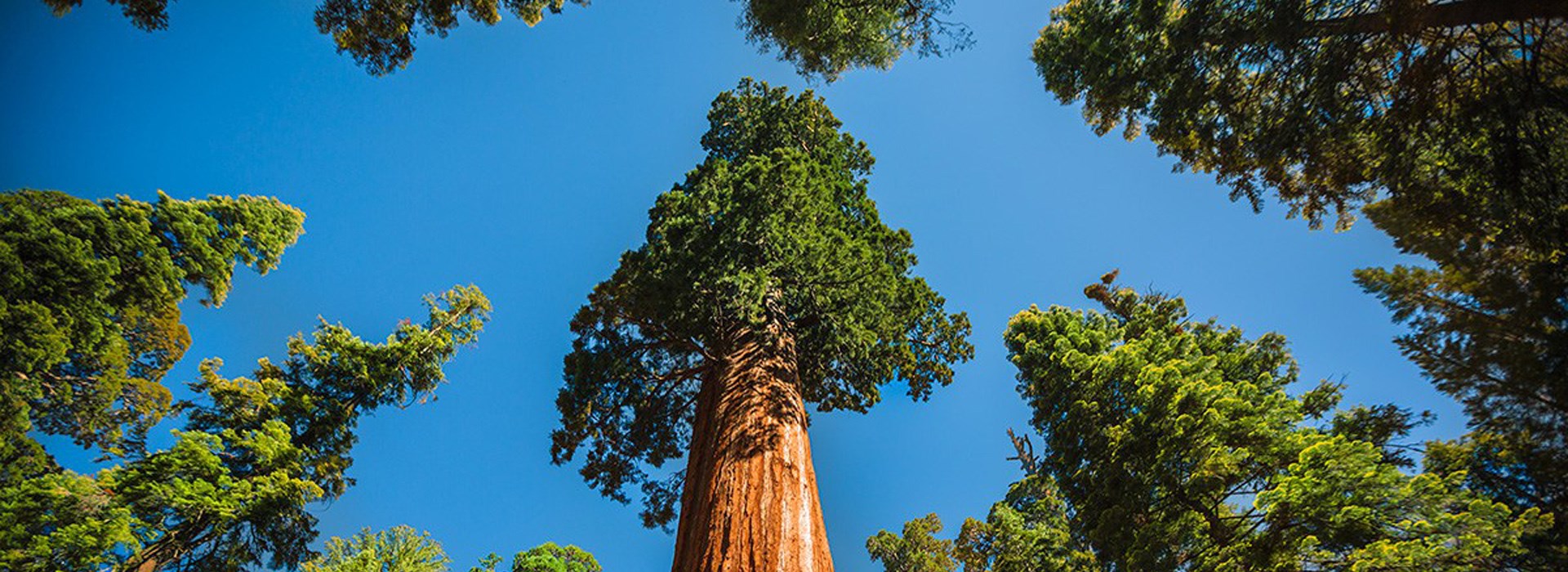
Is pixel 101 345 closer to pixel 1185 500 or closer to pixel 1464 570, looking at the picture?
pixel 1185 500

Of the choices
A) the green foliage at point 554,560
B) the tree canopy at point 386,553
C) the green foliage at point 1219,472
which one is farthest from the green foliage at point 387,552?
the green foliage at point 1219,472

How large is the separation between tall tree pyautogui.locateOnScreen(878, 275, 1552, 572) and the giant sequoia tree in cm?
287

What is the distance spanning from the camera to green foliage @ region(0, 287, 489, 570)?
8.38 meters

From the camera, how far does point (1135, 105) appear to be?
6184mm

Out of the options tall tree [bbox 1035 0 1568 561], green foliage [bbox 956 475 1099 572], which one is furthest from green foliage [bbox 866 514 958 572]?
tall tree [bbox 1035 0 1568 561]

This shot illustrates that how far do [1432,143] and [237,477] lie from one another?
695 inches

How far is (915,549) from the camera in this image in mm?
17531

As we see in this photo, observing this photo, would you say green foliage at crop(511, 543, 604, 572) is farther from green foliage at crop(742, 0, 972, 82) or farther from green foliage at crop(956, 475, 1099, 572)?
green foliage at crop(742, 0, 972, 82)

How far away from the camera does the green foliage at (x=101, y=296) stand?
367 inches

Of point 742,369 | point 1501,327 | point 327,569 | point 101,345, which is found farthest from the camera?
point 327,569

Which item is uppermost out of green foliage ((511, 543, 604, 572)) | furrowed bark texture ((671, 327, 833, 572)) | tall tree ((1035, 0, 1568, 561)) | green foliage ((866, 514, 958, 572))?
green foliage ((511, 543, 604, 572))

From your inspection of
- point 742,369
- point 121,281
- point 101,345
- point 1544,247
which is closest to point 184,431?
point 101,345

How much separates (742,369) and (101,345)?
1513 centimetres

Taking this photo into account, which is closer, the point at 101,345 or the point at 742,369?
the point at 742,369
